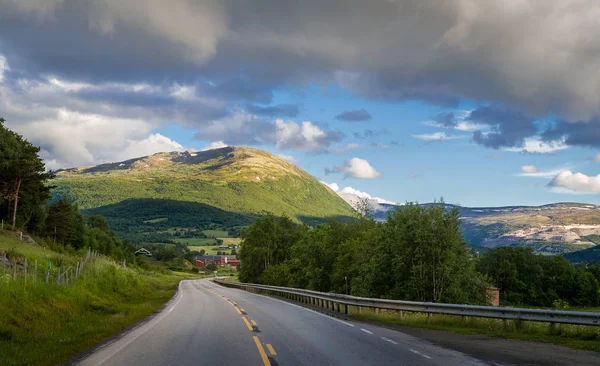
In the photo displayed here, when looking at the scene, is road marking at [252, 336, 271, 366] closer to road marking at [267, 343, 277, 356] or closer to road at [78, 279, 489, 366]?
road at [78, 279, 489, 366]

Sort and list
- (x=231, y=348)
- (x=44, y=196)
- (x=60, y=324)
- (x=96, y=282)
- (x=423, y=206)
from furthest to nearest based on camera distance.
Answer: (x=44, y=196) < (x=423, y=206) < (x=96, y=282) < (x=60, y=324) < (x=231, y=348)

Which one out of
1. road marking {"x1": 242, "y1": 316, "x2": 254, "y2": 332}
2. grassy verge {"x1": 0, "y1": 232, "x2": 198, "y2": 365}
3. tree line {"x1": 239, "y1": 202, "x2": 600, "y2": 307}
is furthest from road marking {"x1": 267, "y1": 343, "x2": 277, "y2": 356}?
tree line {"x1": 239, "y1": 202, "x2": 600, "y2": 307}

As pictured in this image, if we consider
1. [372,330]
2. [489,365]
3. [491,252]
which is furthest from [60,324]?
[491,252]

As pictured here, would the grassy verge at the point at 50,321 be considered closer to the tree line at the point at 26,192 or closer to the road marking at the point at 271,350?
the road marking at the point at 271,350

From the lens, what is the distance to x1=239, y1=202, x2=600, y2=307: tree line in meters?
39.3

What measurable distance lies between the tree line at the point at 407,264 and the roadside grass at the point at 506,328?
1636 cm

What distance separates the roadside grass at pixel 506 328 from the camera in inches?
565

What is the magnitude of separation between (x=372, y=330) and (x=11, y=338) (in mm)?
11098

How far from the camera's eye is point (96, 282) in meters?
30.7

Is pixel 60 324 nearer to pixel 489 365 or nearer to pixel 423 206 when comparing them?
pixel 489 365

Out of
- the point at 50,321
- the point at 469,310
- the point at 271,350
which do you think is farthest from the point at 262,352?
the point at 469,310

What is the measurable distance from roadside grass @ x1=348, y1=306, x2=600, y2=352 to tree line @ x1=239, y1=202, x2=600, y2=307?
53.7 ft

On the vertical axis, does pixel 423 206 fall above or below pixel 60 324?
above

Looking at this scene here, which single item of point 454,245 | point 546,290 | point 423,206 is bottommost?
point 546,290
